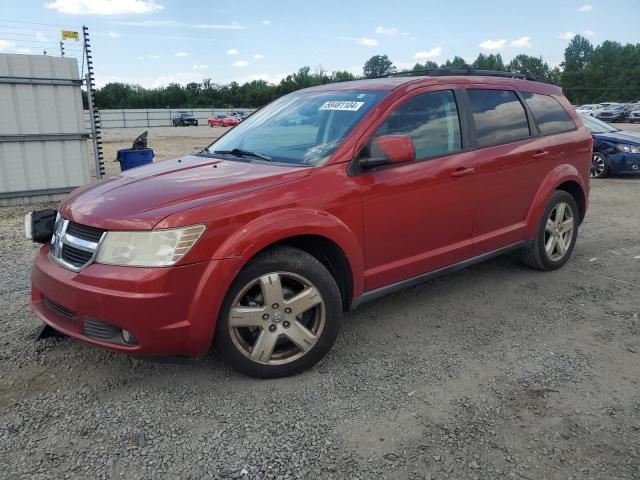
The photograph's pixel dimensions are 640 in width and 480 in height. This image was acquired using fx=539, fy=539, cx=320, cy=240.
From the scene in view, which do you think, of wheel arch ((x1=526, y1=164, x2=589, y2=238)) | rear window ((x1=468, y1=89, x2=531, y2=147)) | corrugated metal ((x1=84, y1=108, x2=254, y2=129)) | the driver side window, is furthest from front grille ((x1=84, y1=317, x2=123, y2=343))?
corrugated metal ((x1=84, y1=108, x2=254, y2=129))

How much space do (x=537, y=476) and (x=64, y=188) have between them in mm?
9031

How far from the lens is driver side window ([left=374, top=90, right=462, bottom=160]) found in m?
3.68

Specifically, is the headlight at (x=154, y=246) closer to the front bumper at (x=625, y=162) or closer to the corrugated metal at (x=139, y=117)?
the front bumper at (x=625, y=162)

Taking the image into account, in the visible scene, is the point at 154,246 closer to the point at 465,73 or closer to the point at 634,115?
the point at 465,73

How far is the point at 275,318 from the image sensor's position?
3059 mm

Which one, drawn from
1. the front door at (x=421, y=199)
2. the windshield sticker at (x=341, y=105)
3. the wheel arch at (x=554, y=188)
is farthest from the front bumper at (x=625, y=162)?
the windshield sticker at (x=341, y=105)

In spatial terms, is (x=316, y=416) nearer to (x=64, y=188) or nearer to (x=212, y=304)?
(x=212, y=304)

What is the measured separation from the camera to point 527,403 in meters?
2.88

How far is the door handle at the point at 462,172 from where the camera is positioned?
12.8ft

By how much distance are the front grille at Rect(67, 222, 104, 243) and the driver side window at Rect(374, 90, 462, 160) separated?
1.82 meters

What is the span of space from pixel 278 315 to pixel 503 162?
234 centimetres

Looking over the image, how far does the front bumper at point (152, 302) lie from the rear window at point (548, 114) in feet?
10.9

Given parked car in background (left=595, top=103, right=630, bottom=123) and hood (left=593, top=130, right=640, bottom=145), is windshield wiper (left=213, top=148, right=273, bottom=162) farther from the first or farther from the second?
parked car in background (left=595, top=103, right=630, bottom=123)

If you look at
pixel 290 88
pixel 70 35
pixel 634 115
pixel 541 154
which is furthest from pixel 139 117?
pixel 541 154
